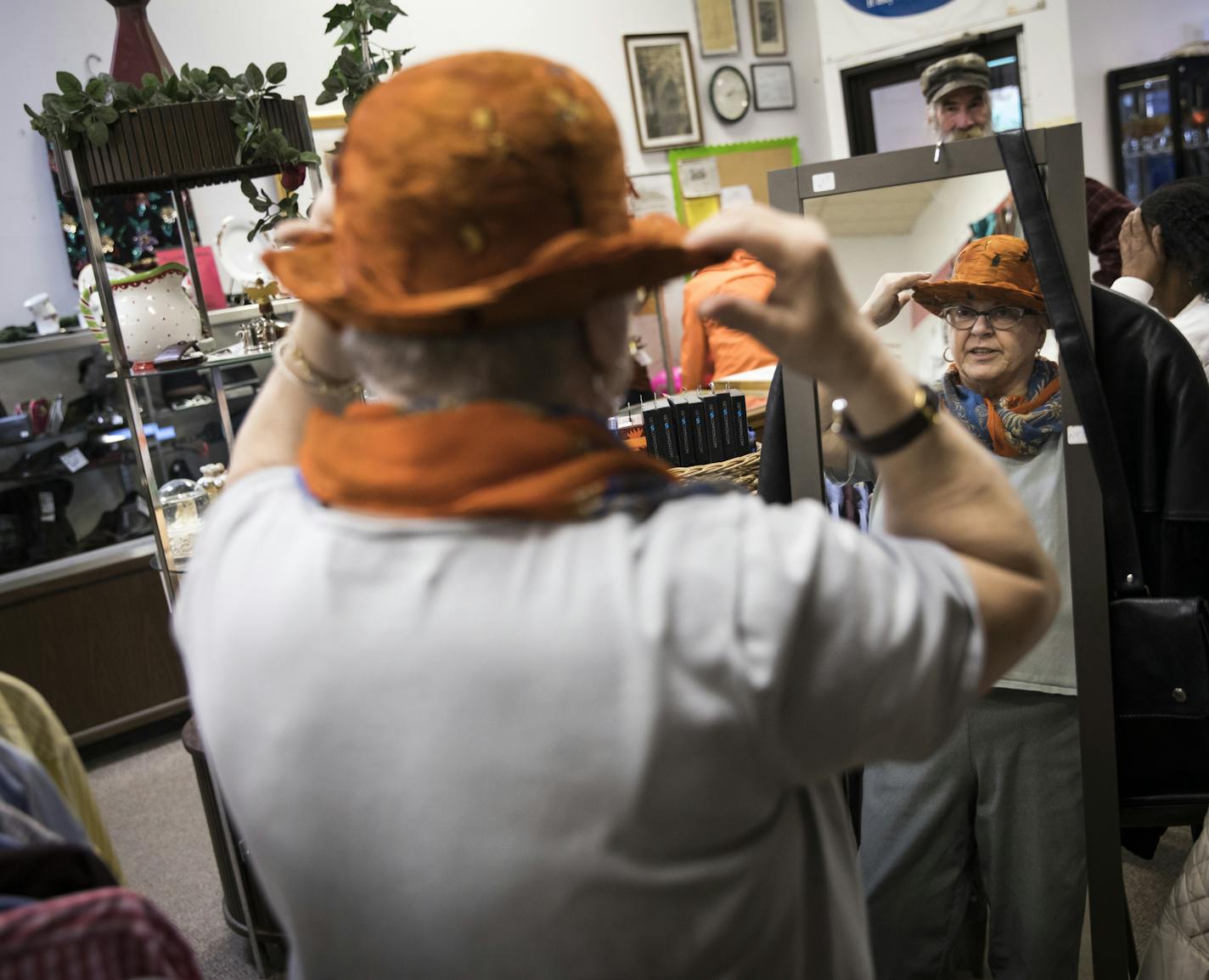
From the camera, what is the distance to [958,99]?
3861mm

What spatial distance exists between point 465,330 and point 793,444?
48.7 inches

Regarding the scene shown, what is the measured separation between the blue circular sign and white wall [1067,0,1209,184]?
72 centimetres

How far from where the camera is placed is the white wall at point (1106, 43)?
18.6 feet

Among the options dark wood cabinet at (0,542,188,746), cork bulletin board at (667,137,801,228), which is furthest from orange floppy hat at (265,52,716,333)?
cork bulletin board at (667,137,801,228)

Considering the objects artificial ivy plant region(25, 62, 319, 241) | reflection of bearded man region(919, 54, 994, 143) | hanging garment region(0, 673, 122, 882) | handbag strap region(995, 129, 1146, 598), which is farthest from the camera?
reflection of bearded man region(919, 54, 994, 143)

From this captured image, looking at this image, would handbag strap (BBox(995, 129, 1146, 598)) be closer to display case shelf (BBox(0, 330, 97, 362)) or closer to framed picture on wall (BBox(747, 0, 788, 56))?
display case shelf (BBox(0, 330, 97, 362))

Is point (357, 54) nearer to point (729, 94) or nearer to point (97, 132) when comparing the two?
point (97, 132)

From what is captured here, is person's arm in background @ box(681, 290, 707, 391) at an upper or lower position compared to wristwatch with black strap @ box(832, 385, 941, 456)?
lower

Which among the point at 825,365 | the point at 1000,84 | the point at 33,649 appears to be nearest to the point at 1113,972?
the point at 825,365

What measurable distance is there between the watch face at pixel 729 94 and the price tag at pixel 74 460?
4.11 meters

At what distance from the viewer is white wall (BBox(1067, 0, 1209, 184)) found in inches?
→ 223

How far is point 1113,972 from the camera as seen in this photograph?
73.6 inches

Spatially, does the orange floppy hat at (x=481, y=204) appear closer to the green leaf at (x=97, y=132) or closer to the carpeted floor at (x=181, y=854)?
the green leaf at (x=97, y=132)

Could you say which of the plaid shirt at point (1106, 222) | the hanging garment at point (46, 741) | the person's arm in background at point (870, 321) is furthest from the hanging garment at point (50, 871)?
the plaid shirt at point (1106, 222)
